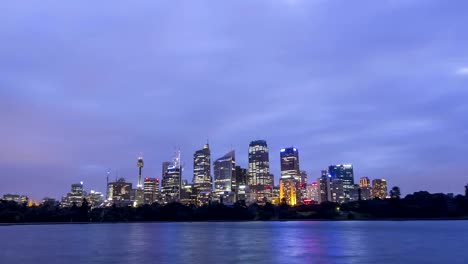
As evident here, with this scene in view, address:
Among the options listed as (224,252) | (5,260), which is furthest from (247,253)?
(5,260)

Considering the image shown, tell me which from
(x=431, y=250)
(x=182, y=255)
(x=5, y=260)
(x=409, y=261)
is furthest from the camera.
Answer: (x=431, y=250)

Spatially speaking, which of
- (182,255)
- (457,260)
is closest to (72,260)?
(182,255)

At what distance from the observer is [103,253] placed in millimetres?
65562

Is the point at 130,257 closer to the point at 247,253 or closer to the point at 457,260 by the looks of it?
the point at 247,253

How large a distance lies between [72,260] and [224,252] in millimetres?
21008

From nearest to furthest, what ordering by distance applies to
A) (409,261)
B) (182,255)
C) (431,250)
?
1. (409,261)
2. (182,255)
3. (431,250)

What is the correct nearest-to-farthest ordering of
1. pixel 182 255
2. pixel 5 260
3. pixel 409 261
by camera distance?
pixel 409 261 < pixel 5 260 < pixel 182 255

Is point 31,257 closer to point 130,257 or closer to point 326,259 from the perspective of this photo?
point 130,257

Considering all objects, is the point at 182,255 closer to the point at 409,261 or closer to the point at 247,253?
the point at 247,253

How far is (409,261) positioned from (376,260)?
387cm

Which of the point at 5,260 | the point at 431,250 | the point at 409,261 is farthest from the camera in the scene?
the point at 431,250

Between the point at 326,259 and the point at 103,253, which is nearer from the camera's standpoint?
the point at 326,259

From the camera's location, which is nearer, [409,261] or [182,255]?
[409,261]

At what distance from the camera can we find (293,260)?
5691cm
